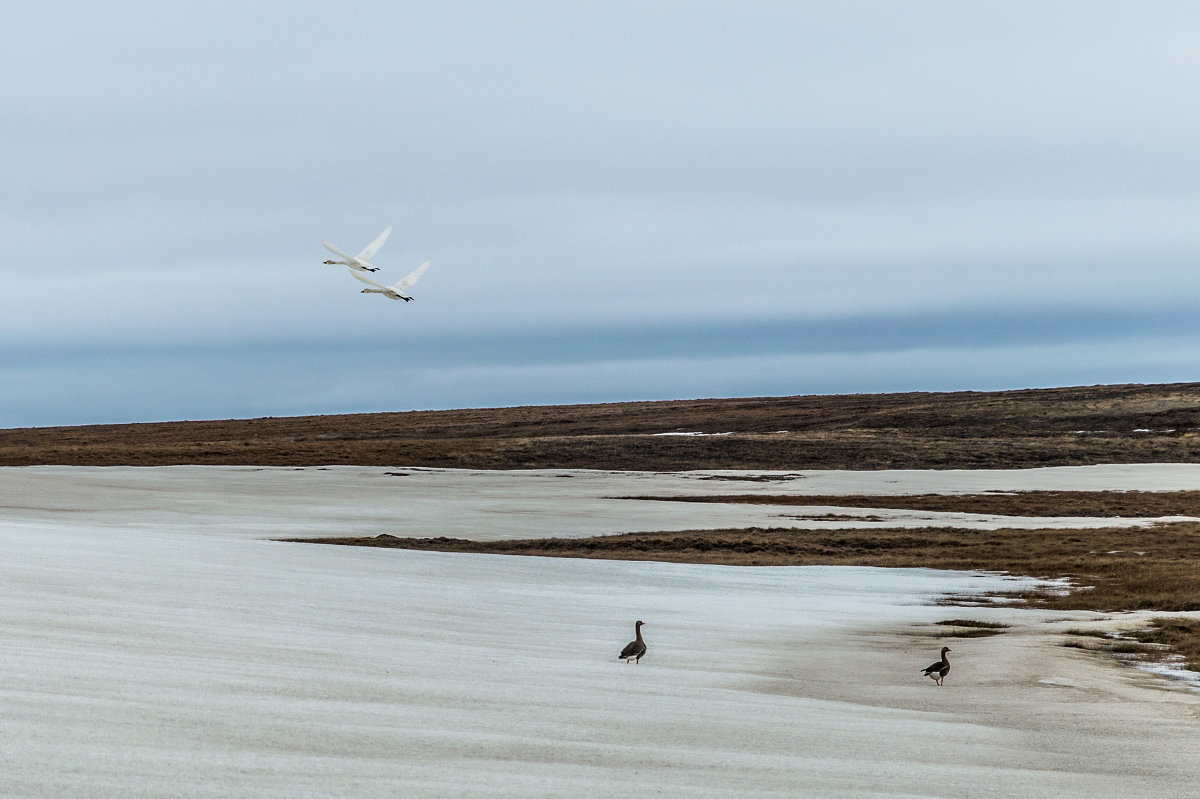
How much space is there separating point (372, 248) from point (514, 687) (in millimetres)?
12138

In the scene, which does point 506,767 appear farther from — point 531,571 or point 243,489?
point 243,489

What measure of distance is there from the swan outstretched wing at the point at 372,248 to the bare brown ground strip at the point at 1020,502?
1887 cm

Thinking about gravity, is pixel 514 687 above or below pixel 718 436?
below

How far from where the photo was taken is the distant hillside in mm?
54938

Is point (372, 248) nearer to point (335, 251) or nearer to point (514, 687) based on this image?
point (335, 251)

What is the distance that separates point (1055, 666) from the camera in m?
11.5

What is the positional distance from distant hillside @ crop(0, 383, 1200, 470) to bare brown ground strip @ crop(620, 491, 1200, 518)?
14.0 m

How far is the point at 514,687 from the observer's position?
8664 millimetres

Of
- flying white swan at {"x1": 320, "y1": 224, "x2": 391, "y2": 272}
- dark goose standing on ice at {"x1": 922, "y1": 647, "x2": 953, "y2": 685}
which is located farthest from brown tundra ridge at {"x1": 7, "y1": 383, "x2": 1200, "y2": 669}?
flying white swan at {"x1": 320, "y1": 224, "x2": 391, "y2": 272}

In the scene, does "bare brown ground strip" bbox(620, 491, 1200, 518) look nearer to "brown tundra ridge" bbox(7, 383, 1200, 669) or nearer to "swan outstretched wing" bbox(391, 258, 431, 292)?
"brown tundra ridge" bbox(7, 383, 1200, 669)

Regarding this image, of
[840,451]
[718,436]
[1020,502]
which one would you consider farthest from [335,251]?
[718,436]

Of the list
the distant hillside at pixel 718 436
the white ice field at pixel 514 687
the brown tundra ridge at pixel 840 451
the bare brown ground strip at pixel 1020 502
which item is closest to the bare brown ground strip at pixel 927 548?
the brown tundra ridge at pixel 840 451

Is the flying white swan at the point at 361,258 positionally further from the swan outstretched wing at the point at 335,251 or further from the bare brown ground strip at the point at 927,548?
the bare brown ground strip at the point at 927,548

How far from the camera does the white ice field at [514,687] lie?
19.8 ft
